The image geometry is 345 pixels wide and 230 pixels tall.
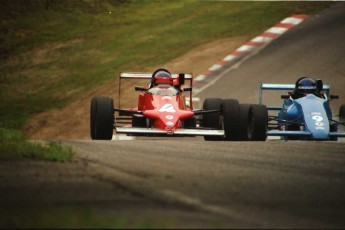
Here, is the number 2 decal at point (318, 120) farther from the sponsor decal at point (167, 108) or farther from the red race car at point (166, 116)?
the sponsor decal at point (167, 108)

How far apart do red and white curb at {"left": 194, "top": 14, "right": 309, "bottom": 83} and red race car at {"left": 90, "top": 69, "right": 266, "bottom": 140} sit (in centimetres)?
1013

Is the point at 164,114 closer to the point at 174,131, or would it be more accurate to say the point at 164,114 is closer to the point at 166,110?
the point at 166,110

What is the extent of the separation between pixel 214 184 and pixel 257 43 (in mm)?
23812

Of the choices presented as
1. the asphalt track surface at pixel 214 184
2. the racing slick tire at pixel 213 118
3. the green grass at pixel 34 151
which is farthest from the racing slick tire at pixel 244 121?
the green grass at pixel 34 151

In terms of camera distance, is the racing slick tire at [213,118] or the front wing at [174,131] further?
the racing slick tire at [213,118]

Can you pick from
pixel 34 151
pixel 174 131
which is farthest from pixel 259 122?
pixel 34 151

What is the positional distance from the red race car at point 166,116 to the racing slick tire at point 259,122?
0.27m

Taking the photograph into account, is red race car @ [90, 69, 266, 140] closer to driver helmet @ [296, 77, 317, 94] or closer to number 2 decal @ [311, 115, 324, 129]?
number 2 decal @ [311, 115, 324, 129]

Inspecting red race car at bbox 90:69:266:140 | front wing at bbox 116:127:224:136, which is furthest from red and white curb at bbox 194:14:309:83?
front wing at bbox 116:127:224:136

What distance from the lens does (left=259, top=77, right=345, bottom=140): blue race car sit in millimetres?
16328

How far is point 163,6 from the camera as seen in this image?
140 feet

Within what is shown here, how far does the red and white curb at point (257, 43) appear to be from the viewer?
2902 centimetres

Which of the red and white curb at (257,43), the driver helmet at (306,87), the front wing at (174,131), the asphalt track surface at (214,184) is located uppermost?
the red and white curb at (257,43)

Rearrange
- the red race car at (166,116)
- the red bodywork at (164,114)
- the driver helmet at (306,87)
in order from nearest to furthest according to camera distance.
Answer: the red bodywork at (164,114) < the red race car at (166,116) < the driver helmet at (306,87)
